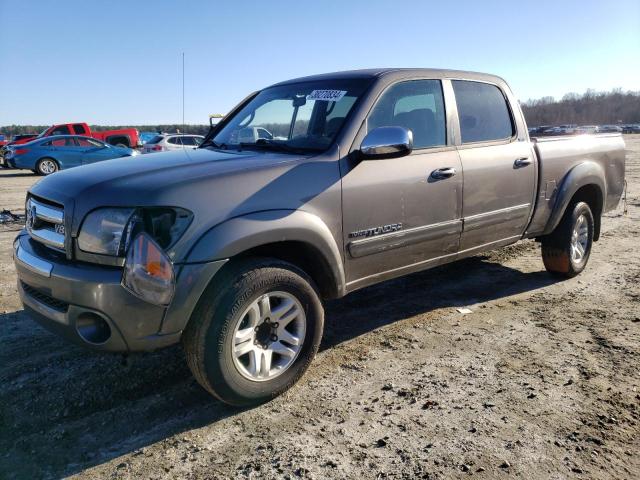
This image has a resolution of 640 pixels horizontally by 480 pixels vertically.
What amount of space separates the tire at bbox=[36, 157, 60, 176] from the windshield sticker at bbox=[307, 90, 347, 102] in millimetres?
17622

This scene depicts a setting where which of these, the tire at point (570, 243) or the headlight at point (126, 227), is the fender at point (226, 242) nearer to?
the headlight at point (126, 227)

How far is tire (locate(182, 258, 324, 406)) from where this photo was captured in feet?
8.99

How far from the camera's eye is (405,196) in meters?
3.60

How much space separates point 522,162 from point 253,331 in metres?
2.90

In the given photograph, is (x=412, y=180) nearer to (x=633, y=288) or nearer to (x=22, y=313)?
(x=633, y=288)

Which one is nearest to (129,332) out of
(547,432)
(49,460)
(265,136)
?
(49,460)

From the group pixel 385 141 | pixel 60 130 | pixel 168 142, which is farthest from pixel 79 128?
pixel 385 141

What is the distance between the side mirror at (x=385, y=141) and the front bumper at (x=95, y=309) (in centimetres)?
159

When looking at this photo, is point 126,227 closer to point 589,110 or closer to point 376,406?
point 376,406

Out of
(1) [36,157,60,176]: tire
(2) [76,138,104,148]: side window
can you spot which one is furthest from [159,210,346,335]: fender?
(1) [36,157,60,176]: tire

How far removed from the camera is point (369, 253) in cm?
347

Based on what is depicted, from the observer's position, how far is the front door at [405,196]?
338 cm

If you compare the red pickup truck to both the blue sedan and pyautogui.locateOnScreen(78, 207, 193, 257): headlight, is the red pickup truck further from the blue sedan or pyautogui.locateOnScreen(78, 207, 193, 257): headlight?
pyautogui.locateOnScreen(78, 207, 193, 257): headlight

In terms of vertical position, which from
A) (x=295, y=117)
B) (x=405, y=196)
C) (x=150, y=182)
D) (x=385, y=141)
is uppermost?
(x=295, y=117)
